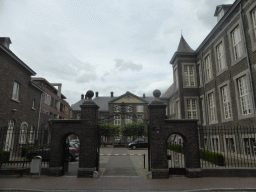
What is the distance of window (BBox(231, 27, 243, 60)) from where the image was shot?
13.2m

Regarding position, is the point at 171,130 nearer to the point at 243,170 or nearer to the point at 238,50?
the point at 243,170

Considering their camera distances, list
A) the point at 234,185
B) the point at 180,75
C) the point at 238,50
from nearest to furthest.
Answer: the point at 234,185, the point at 238,50, the point at 180,75

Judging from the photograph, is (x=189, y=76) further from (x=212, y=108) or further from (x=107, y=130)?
(x=107, y=130)

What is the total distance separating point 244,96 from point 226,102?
237cm

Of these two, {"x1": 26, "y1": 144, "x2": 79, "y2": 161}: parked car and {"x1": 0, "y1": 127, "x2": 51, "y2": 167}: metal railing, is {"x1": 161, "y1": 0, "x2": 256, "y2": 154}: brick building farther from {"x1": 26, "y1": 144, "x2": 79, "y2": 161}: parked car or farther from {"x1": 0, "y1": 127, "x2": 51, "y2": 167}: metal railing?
{"x1": 26, "y1": 144, "x2": 79, "y2": 161}: parked car

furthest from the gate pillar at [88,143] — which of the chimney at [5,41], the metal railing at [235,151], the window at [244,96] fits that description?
the chimney at [5,41]

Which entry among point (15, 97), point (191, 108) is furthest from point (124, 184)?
point (191, 108)

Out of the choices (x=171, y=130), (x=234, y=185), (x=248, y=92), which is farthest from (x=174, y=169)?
(x=248, y=92)

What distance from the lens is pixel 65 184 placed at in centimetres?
747

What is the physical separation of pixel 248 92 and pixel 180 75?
8.92 m

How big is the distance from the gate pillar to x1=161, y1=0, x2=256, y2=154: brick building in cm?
688

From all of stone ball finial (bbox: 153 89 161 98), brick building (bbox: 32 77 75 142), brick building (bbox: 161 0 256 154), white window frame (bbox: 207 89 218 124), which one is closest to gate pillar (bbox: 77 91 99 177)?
stone ball finial (bbox: 153 89 161 98)

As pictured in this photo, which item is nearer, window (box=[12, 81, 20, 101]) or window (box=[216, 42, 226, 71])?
window (box=[216, 42, 226, 71])

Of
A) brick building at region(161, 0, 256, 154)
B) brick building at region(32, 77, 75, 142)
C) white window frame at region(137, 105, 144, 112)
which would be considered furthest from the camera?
white window frame at region(137, 105, 144, 112)
